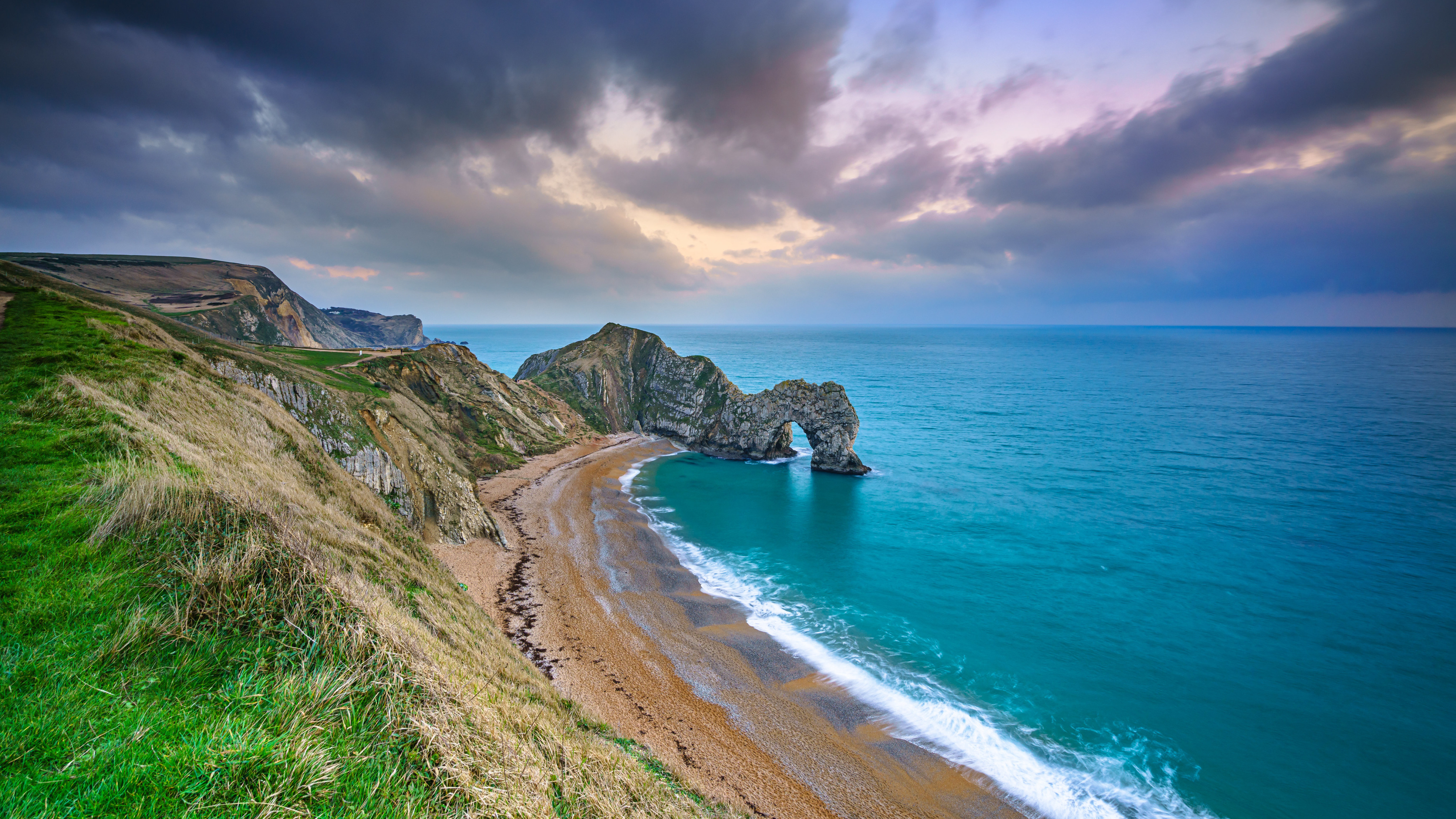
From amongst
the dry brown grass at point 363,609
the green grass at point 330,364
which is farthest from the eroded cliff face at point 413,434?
the dry brown grass at point 363,609

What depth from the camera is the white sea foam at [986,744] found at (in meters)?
15.7

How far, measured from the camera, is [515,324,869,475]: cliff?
55.0 meters

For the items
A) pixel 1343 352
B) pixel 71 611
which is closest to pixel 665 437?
pixel 71 611

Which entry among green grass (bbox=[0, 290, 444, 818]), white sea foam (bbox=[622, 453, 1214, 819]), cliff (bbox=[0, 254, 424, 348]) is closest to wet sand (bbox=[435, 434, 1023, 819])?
white sea foam (bbox=[622, 453, 1214, 819])

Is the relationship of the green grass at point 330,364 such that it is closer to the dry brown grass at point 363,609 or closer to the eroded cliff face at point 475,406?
the eroded cliff face at point 475,406

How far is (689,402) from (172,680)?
207 ft

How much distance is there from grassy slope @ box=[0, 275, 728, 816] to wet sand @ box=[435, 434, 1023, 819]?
585 centimetres

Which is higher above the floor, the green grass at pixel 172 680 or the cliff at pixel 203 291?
the cliff at pixel 203 291

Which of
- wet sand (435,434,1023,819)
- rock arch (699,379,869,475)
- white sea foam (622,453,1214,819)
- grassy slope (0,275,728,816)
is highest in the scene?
grassy slope (0,275,728,816)

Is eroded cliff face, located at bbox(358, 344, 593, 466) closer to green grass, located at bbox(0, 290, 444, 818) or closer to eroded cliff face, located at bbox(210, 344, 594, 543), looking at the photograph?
eroded cliff face, located at bbox(210, 344, 594, 543)

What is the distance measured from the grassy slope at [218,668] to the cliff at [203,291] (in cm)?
6513

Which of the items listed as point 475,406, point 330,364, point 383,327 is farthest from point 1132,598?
point 383,327

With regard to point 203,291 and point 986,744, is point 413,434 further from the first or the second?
point 203,291

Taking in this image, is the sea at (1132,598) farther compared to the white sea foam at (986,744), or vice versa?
the sea at (1132,598)
